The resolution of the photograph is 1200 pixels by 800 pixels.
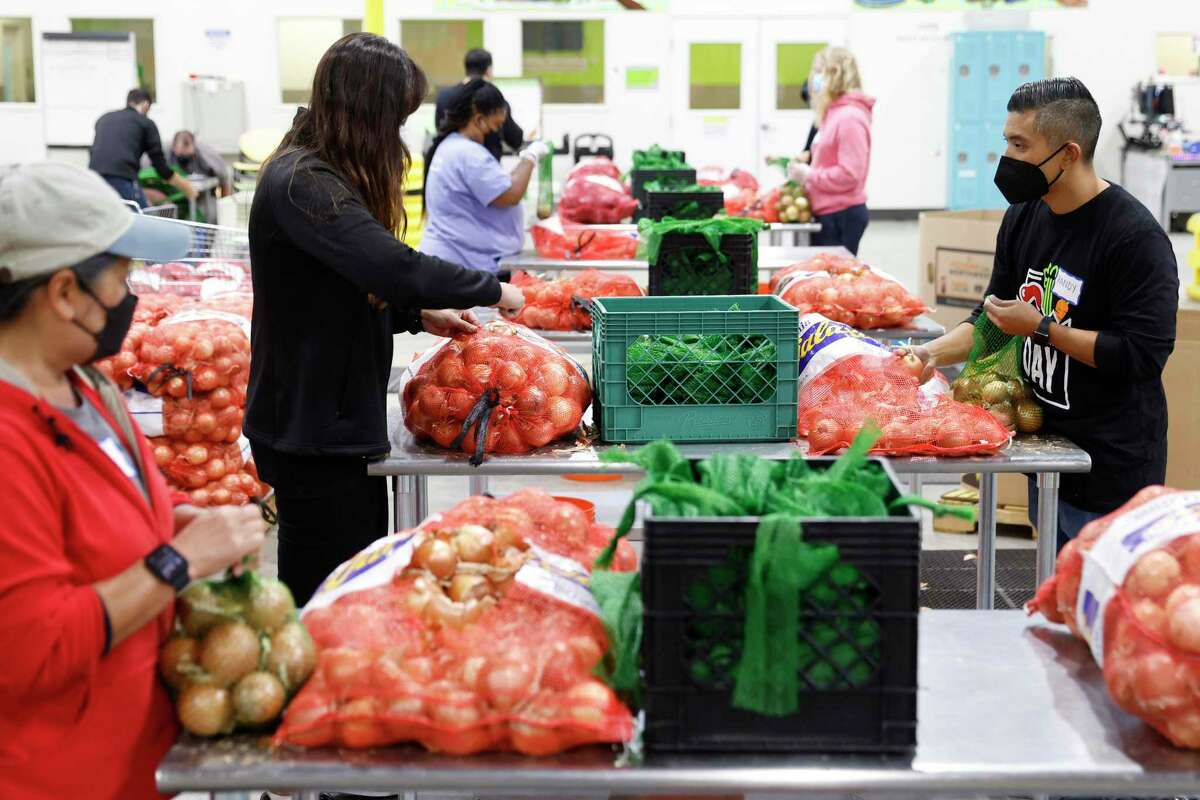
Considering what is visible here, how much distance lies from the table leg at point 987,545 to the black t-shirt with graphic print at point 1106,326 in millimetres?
445

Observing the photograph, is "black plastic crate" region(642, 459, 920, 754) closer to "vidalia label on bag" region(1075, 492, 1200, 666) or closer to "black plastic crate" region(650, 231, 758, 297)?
"vidalia label on bag" region(1075, 492, 1200, 666)

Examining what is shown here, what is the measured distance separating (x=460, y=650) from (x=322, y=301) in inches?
51.1

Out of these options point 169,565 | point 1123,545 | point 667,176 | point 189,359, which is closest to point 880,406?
point 1123,545

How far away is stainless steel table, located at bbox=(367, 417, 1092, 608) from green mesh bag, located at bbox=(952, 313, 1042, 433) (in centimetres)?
6

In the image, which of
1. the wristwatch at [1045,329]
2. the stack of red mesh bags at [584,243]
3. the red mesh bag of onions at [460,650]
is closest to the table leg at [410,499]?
the red mesh bag of onions at [460,650]

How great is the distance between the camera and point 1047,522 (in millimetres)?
3168

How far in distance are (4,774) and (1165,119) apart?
15.9 metres

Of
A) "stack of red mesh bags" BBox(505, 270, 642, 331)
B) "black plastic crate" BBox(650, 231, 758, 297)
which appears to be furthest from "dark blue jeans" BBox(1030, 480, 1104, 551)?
"stack of red mesh bags" BBox(505, 270, 642, 331)

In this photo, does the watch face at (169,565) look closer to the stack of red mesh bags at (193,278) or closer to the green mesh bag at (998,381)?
the green mesh bag at (998,381)

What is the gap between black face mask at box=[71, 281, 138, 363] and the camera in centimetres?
163

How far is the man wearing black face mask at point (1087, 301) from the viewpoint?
297 cm

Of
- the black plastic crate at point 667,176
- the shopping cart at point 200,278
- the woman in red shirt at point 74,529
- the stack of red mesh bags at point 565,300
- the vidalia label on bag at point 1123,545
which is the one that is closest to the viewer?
the woman in red shirt at point 74,529

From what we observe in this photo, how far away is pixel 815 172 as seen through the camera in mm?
7457

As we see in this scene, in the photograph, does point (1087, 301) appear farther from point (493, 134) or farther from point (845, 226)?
point (845, 226)
